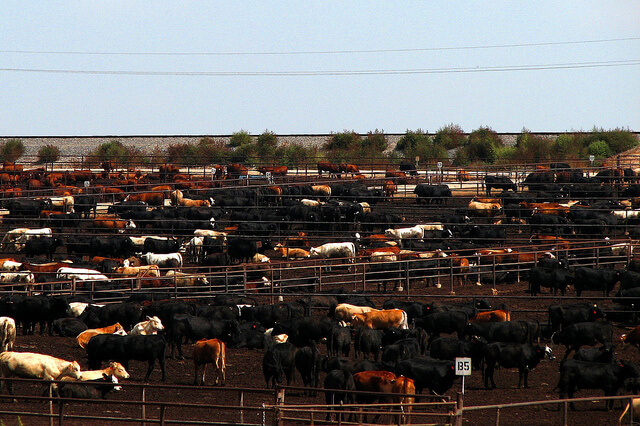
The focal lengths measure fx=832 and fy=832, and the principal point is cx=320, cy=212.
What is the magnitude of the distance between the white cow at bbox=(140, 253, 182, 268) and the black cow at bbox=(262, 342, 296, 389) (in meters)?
11.7

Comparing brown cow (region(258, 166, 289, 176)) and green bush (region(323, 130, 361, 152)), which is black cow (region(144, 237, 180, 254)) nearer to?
brown cow (region(258, 166, 289, 176))

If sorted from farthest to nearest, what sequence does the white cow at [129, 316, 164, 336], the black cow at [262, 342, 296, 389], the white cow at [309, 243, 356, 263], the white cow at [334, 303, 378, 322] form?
the white cow at [309, 243, 356, 263] < the white cow at [334, 303, 378, 322] < the white cow at [129, 316, 164, 336] < the black cow at [262, 342, 296, 389]

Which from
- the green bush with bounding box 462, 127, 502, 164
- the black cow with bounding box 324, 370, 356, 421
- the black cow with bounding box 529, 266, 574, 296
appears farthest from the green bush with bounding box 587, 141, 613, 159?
the black cow with bounding box 324, 370, 356, 421

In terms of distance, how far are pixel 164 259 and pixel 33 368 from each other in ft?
40.5

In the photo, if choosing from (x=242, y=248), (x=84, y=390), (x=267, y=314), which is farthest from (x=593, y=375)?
(x=242, y=248)

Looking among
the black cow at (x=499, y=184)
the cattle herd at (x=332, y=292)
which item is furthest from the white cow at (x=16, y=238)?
the black cow at (x=499, y=184)

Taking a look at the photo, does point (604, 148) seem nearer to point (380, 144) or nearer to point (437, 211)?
point (380, 144)

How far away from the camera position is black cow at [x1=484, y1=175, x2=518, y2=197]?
3681 cm

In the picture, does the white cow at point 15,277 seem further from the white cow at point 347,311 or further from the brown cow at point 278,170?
the brown cow at point 278,170

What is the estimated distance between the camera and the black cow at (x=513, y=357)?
547 inches

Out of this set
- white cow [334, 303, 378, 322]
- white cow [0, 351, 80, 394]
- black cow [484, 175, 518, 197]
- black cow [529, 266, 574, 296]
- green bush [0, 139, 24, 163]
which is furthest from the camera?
green bush [0, 139, 24, 163]

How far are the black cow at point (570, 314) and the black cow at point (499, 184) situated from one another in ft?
63.7

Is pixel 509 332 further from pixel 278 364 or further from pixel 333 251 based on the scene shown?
pixel 333 251

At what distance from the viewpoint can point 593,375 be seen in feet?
42.1
